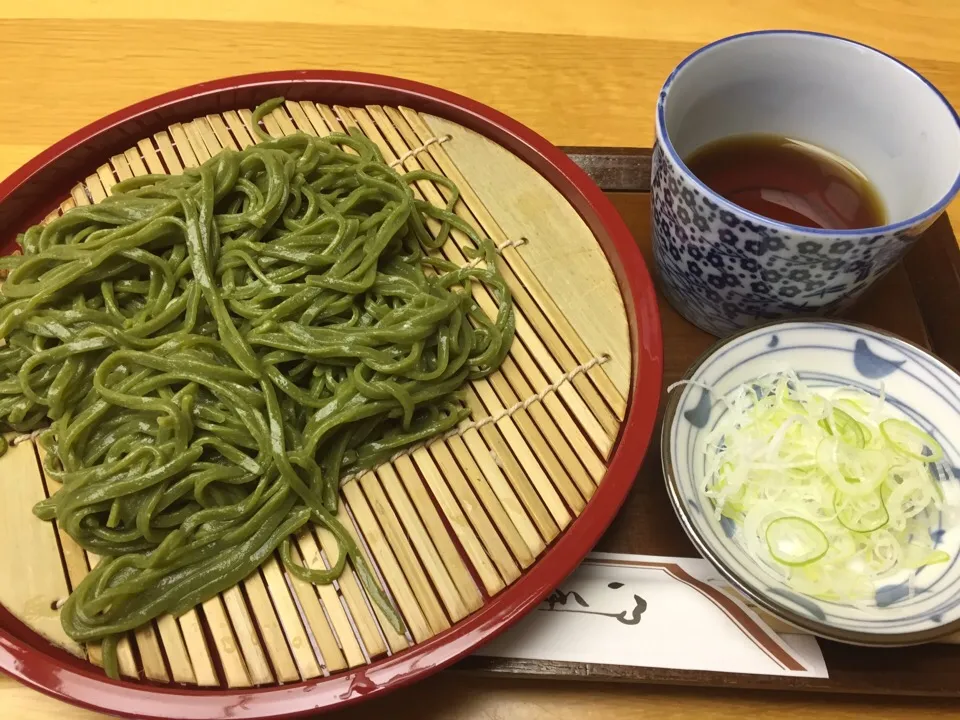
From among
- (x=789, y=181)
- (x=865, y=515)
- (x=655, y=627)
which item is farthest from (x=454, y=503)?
(x=789, y=181)

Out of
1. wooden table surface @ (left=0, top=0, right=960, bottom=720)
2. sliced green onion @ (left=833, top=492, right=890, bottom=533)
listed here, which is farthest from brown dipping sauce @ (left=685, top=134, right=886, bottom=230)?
sliced green onion @ (left=833, top=492, right=890, bottom=533)

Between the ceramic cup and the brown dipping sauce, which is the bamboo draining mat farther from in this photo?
the brown dipping sauce

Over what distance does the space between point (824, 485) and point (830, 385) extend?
0.25 meters

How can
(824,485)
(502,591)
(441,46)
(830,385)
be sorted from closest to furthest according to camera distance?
(502,591)
(824,485)
(830,385)
(441,46)

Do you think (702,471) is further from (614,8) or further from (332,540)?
(614,8)

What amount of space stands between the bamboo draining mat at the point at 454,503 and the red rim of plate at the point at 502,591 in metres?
0.03

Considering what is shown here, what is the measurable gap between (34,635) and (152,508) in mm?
259

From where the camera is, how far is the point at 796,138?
1.64 meters

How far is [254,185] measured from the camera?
57.6 inches

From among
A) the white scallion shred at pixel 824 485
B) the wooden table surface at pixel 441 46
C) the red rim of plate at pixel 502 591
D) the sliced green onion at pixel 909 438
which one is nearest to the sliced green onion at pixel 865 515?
the white scallion shred at pixel 824 485

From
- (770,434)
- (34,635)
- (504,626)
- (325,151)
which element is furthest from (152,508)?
(770,434)

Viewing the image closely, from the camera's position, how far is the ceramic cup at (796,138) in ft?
4.17

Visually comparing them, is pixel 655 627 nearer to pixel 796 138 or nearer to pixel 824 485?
pixel 824 485

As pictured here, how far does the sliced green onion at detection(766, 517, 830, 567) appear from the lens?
3.99 ft
